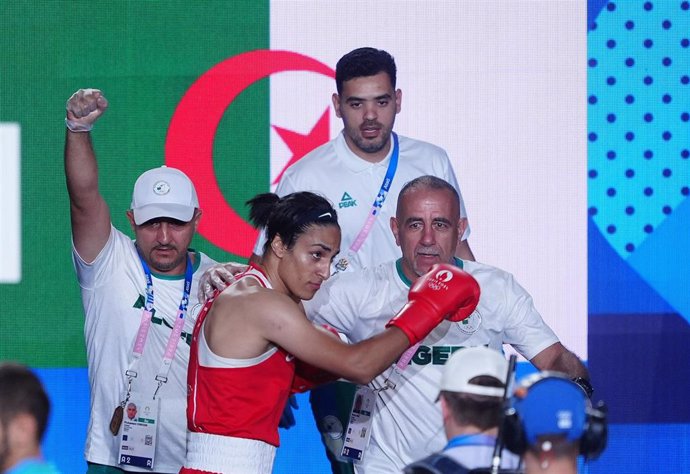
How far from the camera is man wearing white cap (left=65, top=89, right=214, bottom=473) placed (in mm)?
4773

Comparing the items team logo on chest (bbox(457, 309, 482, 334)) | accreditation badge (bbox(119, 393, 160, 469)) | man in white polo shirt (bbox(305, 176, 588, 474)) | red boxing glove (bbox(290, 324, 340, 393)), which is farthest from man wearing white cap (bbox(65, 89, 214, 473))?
team logo on chest (bbox(457, 309, 482, 334))

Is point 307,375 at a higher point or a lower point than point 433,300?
lower

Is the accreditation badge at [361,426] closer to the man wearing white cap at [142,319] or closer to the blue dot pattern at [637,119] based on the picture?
the man wearing white cap at [142,319]

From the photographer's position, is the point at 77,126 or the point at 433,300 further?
the point at 77,126

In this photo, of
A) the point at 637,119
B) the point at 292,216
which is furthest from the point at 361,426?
the point at 637,119

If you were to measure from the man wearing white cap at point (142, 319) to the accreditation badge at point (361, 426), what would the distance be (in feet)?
2.41

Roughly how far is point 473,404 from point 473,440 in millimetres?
91

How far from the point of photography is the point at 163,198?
484cm

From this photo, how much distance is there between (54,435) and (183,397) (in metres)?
1.64

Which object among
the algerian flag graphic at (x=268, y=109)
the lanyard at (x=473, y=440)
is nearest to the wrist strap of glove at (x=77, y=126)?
the algerian flag graphic at (x=268, y=109)

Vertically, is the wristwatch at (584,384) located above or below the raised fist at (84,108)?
below

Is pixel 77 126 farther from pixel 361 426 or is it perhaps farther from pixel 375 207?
pixel 361 426

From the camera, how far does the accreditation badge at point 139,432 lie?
470 cm

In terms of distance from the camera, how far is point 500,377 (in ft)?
9.75
